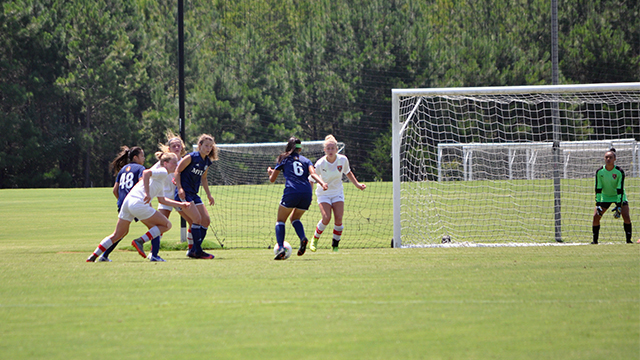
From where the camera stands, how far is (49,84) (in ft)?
165

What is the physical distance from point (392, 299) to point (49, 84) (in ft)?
162

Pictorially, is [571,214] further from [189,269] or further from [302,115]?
[302,115]

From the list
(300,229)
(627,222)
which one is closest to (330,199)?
(300,229)

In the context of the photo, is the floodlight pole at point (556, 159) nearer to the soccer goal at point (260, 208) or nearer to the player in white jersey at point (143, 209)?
the soccer goal at point (260, 208)

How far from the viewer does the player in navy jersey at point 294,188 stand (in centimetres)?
991

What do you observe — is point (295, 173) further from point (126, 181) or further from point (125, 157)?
point (125, 157)

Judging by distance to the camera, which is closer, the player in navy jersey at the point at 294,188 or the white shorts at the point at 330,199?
the player in navy jersey at the point at 294,188

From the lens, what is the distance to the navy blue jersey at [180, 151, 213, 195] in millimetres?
10445

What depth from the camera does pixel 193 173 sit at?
1046 centimetres

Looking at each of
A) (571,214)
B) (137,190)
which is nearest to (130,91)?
(571,214)

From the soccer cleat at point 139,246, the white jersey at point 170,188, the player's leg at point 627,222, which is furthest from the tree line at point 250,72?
the soccer cleat at point 139,246

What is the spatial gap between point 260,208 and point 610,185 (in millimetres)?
14124

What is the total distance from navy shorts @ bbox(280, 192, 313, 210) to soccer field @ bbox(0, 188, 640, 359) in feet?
2.70

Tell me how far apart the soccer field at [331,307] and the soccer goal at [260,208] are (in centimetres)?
425
